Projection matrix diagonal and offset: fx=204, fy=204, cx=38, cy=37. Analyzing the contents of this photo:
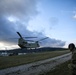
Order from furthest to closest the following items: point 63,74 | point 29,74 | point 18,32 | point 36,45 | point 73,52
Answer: point 18,32 < point 36,45 < point 29,74 < point 63,74 < point 73,52

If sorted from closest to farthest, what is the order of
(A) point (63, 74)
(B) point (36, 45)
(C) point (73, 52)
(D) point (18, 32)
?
(C) point (73, 52)
(A) point (63, 74)
(B) point (36, 45)
(D) point (18, 32)

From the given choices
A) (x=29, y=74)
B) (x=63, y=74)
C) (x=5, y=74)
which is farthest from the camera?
(x=5, y=74)

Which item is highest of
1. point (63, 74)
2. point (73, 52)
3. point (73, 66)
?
point (73, 52)

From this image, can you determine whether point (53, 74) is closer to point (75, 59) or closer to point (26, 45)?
point (75, 59)

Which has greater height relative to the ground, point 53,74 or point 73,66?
point 73,66

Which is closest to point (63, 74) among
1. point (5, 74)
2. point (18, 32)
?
point (5, 74)

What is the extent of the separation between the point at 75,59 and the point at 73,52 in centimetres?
36

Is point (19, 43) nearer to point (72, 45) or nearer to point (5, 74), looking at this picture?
point (5, 74)

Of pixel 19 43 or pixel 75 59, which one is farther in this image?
pixel 19 43

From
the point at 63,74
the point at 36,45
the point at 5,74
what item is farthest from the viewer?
the point at 36,45

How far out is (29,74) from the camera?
758 inches

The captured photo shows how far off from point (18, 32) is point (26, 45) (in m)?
11.3

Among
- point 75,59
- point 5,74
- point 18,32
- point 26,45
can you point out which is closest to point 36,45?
point 26,45

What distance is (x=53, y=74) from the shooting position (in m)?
18.4
